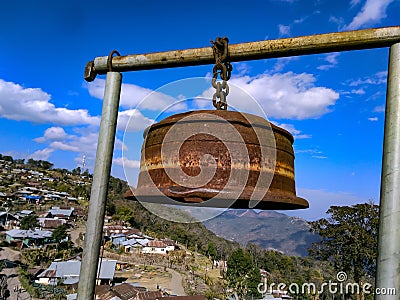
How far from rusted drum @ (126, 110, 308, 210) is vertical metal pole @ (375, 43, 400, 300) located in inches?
10.5

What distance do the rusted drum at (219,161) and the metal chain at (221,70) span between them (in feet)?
0.49

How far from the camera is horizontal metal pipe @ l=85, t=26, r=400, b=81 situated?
1.21 m

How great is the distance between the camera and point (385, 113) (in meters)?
1.14

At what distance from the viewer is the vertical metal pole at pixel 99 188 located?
4.52 feet

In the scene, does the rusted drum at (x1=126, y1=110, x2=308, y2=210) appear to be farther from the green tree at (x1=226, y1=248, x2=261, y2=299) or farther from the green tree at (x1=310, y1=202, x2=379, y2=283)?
the green tree at (x1=226, y1=248, x2=261, y2=299)

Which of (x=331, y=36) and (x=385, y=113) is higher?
(x=331, y=36)

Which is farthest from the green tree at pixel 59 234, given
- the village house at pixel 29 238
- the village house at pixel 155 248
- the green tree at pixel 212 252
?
the green tree at pixel 212 252

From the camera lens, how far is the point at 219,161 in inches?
40.4

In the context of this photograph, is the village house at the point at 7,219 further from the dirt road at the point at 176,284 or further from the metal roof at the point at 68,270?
the dirt road at the point at 176,284

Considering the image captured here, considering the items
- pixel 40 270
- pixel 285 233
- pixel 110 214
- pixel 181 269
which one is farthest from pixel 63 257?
pixel 285 233

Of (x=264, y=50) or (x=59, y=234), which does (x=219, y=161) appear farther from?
(x=59, y=234)

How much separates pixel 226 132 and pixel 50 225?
149 feet

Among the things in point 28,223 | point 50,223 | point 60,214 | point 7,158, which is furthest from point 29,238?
point 7,158

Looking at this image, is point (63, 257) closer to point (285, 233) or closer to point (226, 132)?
point (226, 132)
